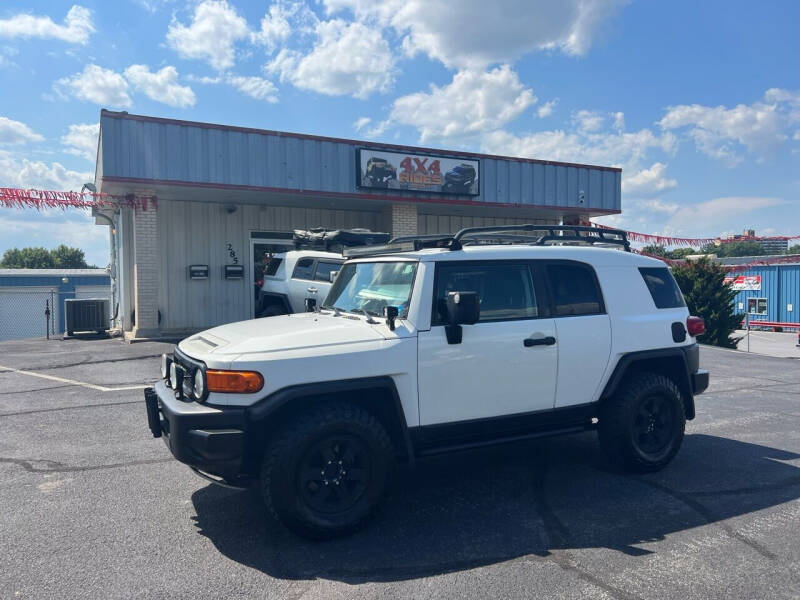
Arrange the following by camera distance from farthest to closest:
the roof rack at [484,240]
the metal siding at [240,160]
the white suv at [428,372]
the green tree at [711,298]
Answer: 1. the green tree at [711,298]
2. the metal siding at [240,160]
3. the roof rack at [484,240]
4. the white suv at [428,372]

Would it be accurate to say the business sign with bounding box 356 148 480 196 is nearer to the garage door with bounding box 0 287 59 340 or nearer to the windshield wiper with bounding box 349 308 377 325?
the windshield wiper with bounding box 349 308 377 325

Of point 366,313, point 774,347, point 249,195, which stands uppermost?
point 249,195

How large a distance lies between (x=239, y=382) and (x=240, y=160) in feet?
36.9

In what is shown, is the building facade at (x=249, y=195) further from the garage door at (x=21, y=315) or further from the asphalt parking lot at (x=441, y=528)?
the garage door at (x=21, y=315)

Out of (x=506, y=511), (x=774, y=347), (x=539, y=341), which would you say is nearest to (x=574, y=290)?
(x=539, y=341)

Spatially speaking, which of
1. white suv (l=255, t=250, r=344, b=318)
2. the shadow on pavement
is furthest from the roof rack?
white suv (l=255, t=250, r=344, b=318)

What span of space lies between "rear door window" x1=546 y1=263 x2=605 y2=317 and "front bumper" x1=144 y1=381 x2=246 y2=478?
2571 millimetres

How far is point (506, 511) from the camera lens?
14.2ft

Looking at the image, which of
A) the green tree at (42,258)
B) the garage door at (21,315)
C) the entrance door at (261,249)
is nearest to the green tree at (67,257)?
the green tree at (42,258)

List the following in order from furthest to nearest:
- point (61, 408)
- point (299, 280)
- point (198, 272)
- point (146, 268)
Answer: point (198, 272) → point (146, 268) → point (299, 280) → point (61, 408)

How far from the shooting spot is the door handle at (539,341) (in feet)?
15.0

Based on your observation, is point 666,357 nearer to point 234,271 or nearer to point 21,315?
point 234,271

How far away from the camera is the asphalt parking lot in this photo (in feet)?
10.9

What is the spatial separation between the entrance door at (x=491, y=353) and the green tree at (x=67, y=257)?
90.3 metres
